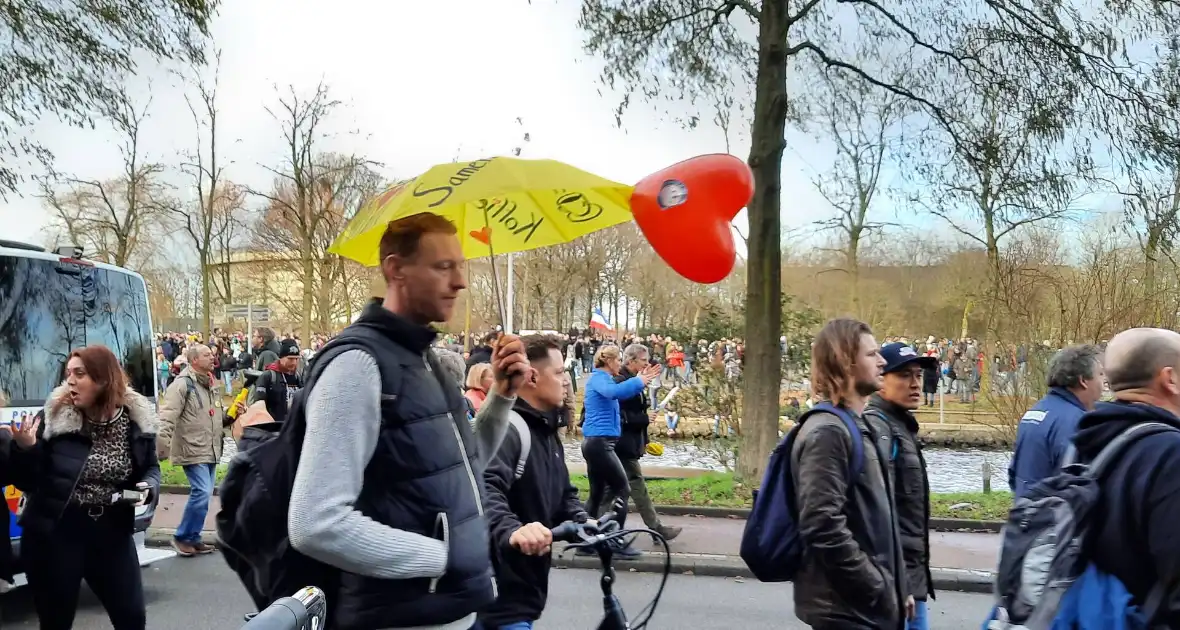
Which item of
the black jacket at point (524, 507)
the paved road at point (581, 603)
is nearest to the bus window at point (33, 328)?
the paved road at point (581, 603)

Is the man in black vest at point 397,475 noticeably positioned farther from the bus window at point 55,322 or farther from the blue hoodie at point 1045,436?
the bus window at point 55,322

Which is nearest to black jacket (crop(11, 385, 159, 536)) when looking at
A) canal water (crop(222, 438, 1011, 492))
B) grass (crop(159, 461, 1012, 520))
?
grass (crop(159, 461, 1012, 520))

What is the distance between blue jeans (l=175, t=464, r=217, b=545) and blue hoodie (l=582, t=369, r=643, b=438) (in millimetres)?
3286

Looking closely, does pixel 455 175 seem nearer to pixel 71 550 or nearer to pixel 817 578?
pixel 817 578

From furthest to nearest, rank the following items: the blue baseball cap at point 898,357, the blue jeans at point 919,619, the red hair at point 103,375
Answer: the red hair at point 103,375 < the blue baseball cap at point 898,357 < the blue jeans at point 919,619

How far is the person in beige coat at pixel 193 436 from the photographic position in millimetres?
7621

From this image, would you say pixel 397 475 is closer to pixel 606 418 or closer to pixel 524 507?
pixel 524 507

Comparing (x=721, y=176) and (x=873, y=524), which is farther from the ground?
(x=721, y=176)

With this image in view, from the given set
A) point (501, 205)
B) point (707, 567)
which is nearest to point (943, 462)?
point (707, 567)

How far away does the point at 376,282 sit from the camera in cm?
230

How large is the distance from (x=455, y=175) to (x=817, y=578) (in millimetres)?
1730

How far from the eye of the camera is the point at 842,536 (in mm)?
2809

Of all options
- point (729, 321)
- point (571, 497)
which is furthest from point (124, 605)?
point (729, 321)

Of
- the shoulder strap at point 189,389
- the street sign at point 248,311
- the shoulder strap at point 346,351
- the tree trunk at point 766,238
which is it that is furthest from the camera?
the street sign at point 248,311
